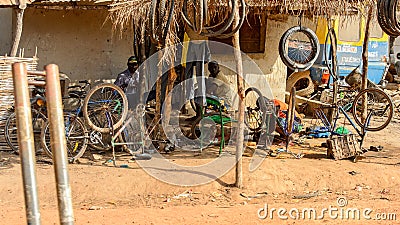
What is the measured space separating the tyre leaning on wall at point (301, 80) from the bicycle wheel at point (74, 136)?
6.60 m

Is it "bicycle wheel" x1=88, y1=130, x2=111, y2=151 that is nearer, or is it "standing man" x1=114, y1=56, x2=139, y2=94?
"bicycle wheel" x1=88, y1=130, x2=111, y2=151

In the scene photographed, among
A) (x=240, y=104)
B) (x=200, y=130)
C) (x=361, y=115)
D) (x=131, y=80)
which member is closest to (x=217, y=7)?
(x=240, y=104)

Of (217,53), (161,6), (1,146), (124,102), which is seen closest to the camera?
(161,6)

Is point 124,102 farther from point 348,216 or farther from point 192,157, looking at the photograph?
point 348,216

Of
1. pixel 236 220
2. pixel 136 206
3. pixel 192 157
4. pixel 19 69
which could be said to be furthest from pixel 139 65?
pixel 19 69

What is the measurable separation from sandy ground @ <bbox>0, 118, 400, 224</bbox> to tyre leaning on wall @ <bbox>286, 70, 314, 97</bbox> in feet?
15.0

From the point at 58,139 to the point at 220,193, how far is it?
16.5 ft

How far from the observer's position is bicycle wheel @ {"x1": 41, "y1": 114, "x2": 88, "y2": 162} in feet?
28.0

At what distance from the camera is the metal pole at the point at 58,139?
2.76m

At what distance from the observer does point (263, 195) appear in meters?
7.64

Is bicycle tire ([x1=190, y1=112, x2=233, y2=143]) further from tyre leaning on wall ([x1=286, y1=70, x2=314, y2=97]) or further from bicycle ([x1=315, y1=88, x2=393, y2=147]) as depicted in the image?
tyre leaning on wall ([x1=286, y1=70, x2=314, y2=97])

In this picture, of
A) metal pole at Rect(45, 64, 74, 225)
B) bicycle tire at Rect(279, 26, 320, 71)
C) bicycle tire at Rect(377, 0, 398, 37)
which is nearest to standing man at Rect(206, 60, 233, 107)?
bicycle tire at Rect(279, 26, 320, 71)

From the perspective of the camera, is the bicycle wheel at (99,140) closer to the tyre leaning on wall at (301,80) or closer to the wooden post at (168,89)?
the wooden post at (168,89)

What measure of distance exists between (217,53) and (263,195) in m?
4.89
